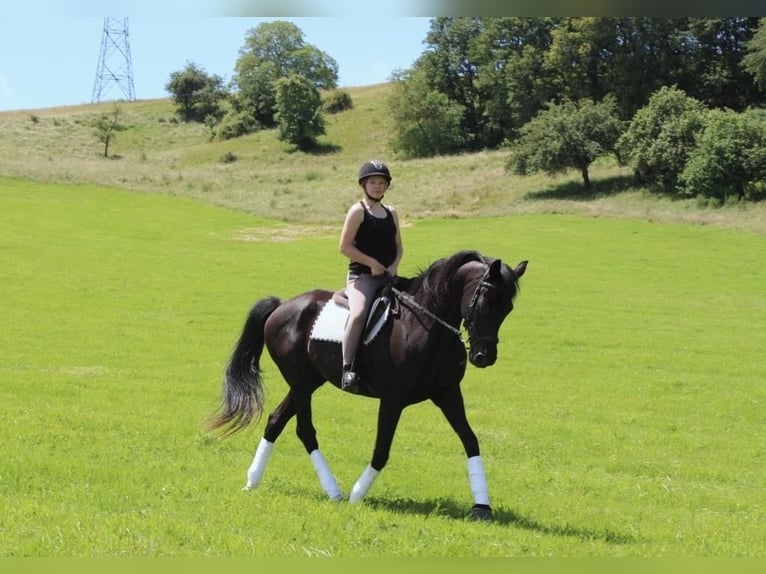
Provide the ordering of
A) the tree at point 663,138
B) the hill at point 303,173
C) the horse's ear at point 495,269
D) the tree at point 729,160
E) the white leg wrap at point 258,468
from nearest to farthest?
the horse's ear at point 495,269 < the white leg wrap at point 258,468 < the tree at point 729,160 < the tree at point 663,138 < the hill at point 303,173

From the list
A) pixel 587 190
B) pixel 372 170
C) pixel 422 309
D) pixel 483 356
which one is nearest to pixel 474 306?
pixel 483 356

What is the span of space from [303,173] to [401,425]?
6219cm

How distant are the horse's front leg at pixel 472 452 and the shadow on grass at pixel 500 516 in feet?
0.44

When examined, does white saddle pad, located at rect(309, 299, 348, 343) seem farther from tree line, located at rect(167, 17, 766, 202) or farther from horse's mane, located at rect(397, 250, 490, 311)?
tree line, located at rect(167, 17, 766, 202)

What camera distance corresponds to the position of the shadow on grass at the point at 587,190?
182 ft

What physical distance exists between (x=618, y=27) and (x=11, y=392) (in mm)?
77909

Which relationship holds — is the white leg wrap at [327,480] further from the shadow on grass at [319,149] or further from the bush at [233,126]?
the bush at [233,126]

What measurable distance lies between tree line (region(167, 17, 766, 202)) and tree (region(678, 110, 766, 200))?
92 mm

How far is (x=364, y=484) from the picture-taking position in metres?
7.82

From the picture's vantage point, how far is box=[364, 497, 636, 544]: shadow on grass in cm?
729

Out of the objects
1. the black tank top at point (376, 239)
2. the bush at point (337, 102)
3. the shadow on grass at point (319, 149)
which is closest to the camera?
the black tank top at point (376, 239)

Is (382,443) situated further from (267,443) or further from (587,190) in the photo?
(587,190)

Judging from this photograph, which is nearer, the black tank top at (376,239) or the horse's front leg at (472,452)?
the horse's front leg at (472,452)

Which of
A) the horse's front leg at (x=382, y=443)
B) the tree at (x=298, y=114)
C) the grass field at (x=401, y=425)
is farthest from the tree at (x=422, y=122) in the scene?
the horse's front leg at (x=382, y=443)
